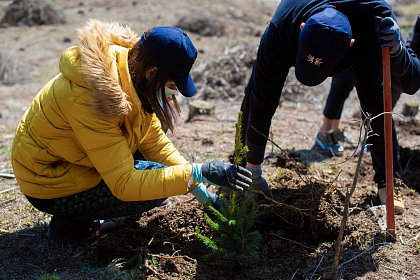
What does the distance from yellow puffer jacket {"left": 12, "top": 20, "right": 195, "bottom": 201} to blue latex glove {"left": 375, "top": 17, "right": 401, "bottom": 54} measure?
3.94 ft

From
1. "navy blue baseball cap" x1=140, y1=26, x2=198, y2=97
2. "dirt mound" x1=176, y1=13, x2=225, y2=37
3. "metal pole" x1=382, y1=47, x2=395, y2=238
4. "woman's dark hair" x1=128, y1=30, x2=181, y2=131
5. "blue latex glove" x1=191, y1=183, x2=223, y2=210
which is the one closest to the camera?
"navy blue baseball cap" x1=140, y1=26, x2=198, y2=97

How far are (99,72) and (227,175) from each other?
0.79 meters

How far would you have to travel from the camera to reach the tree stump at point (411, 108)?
5490 mm

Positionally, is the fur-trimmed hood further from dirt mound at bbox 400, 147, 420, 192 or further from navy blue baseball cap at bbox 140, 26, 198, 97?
dirt mound at bbox 400, 147, 420, 192

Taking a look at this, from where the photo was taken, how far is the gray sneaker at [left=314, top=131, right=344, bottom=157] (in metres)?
→ 4.49

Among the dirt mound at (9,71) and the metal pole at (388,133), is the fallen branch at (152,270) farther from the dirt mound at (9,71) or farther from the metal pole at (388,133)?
the dirt mound at (9,71)

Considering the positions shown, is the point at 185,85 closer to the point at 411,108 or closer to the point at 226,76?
the point at 411,108

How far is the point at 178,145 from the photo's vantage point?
15.0ft

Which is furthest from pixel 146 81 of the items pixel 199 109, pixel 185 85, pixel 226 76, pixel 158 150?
pixel 226 76

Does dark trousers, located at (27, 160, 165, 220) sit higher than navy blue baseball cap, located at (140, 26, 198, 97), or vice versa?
navy blue baseball cap, located at (140, 26, 198, 97)

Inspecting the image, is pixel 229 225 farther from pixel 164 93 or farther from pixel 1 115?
pixel 1 115

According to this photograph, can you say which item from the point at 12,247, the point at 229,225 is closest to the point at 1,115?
the point at 12,247

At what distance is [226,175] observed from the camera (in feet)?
8.21

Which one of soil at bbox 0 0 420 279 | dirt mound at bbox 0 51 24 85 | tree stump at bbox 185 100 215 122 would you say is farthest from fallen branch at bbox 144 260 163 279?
dirt mound at bbox 0 51 24 85
